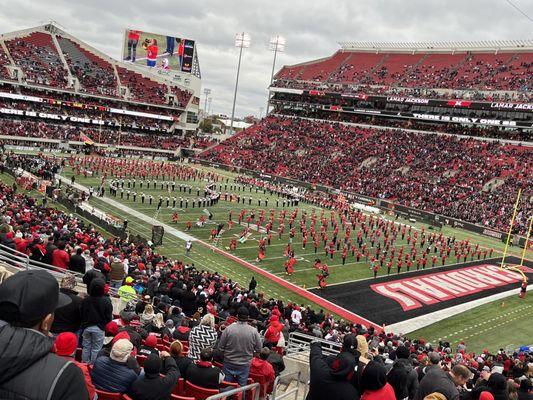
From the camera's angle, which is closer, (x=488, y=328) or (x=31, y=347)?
(x=31, y=347)

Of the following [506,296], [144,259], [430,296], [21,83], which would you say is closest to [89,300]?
[144,259]

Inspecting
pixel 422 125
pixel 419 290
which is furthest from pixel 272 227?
pixel 422 125

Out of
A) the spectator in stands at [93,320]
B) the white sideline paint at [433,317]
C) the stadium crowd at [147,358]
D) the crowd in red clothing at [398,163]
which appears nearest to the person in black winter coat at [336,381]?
the stadium crowd at [147,358]

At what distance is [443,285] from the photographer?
24.3 meters

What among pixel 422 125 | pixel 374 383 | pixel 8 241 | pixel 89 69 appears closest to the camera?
pixel 374 383

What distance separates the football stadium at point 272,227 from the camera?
180 inches

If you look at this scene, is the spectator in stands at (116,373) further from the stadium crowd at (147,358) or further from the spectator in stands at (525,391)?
the spectator in stands at (525,391)

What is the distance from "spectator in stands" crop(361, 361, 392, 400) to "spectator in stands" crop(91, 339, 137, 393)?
2.01 metres

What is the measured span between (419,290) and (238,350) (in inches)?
762

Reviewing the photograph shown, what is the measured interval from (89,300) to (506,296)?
2401 cm

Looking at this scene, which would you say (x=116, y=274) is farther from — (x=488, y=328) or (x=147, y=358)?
(x=488, y=328)

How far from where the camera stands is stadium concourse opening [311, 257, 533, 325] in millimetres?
19672

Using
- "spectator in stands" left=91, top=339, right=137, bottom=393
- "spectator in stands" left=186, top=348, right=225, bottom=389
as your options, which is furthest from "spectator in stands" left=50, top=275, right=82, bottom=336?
"spectator in stands" left=186, top=348, right=225, bottom=389

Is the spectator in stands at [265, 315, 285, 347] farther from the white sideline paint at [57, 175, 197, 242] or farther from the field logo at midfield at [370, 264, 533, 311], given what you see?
the white sideline paint at [57, 175, 197, 242]
